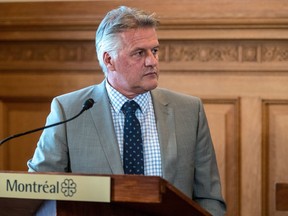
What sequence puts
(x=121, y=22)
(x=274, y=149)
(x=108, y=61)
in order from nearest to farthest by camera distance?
(x=121, y=22), (x=108, y=61), (x=274, y=149)

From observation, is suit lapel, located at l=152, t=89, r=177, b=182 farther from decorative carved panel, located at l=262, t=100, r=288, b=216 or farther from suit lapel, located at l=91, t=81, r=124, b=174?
decorative carved panel, located at l=262, t=100, r=288, b=216

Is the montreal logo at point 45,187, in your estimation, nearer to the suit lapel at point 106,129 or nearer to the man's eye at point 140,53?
the suit lapel at point 106,129

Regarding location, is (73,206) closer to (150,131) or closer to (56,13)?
(150,131)

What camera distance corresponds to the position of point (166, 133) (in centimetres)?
244

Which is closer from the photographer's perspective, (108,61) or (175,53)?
(108,61)

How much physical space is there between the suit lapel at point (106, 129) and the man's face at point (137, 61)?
95mm

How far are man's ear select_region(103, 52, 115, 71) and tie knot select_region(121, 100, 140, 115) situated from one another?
140 millimetres

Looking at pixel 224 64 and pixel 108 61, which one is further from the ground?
pixel 224 64

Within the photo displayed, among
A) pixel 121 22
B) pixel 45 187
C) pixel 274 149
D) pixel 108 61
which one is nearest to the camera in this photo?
pixel 45 187

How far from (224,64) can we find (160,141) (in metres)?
0.80

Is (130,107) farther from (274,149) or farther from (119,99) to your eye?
(274,149)

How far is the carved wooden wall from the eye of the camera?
3.03 metres

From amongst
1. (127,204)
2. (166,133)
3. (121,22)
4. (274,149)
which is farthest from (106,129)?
(274,149)

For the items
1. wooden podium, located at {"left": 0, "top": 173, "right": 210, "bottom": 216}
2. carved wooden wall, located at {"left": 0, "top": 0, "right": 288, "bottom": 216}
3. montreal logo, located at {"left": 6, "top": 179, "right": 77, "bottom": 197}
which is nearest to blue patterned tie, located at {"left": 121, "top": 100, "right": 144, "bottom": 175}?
wooden podium, located at {"left": 0, "top": 173, "right": 210, "bottom": 216}
